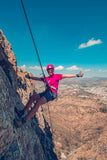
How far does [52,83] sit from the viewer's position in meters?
9.20

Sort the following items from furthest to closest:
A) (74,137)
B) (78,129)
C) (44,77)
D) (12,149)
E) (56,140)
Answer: (78,129), (74,137), (56,140), (44,77), (12,149)

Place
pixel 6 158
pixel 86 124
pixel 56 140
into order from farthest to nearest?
pixel 86 124, pixel 56 140, pixel 6 158

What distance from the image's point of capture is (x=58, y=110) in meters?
48.3

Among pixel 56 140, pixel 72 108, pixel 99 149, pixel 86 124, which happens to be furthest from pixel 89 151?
pixel 72 108

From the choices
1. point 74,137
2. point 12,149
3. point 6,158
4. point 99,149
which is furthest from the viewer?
point 74,137

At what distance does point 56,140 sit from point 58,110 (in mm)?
25046

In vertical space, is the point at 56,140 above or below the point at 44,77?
below

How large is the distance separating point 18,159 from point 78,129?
97.4ft

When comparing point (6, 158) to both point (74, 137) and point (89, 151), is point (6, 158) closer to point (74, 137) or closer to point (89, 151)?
point (89, 151)

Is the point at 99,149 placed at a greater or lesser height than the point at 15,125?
lesser

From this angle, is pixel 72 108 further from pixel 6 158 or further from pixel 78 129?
pixel 6 158

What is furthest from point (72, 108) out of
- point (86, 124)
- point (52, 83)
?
point (52, 83)

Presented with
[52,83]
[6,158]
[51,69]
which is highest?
[51,69]

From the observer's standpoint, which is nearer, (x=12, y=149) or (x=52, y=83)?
(x=12, y=149)
